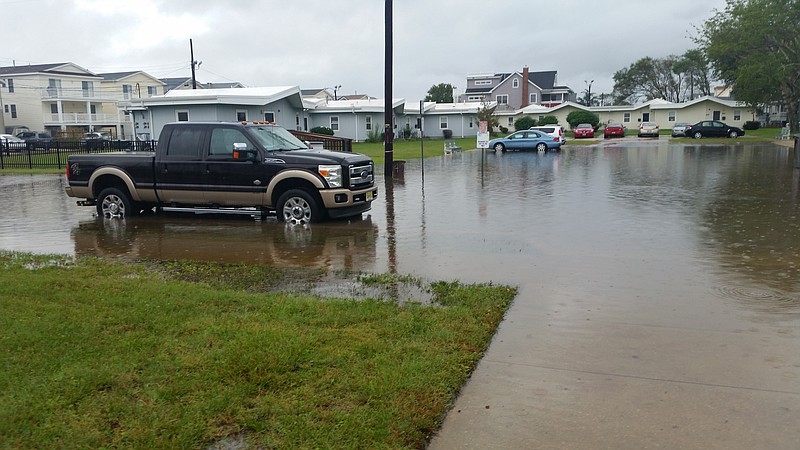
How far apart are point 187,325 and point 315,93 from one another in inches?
3884

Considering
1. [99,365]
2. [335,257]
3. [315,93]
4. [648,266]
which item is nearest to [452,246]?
[335,257]

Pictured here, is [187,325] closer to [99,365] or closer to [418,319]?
[99,365]

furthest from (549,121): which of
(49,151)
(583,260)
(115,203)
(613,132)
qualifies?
(583,260)

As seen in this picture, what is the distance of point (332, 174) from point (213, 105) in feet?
98.9

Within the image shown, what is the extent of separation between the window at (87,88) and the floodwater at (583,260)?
59.4m

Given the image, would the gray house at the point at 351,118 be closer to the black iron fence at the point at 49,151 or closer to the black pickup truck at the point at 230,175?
the black iron fence at the point at 49,151

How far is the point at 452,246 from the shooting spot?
31.9ft

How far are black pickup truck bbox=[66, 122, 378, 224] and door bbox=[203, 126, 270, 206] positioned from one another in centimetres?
2

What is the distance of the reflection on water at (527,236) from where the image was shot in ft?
25.8

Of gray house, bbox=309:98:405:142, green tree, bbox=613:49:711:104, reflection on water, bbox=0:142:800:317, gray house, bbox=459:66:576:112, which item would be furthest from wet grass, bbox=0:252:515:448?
green tree, bbox=613:49:711:104

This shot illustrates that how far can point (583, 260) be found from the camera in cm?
861

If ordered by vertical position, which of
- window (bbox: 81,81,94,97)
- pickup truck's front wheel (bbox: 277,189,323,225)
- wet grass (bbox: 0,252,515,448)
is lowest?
wet grass (bbox: 0,252,515,448)

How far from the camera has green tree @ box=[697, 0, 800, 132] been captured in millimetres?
51688

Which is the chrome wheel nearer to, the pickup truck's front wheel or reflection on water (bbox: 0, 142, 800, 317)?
reflection on water (bbox: 0, 142, 800, 317)
